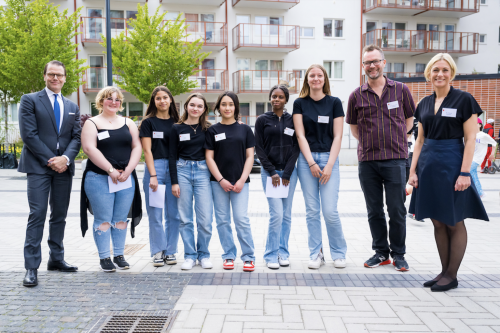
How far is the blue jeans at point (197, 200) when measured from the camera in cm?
447

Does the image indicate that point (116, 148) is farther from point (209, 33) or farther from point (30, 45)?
point (209, 33)

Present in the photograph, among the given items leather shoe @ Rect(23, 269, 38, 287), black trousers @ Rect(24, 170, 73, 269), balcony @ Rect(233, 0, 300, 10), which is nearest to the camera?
leather shoe @ Rect(23, 269, 38, 287)

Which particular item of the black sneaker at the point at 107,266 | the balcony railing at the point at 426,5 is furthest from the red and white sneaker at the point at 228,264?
the balcony railing at the point at 426,5

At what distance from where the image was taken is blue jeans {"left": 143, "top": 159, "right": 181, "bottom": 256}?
456 centimetres

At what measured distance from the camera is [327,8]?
2739 cm

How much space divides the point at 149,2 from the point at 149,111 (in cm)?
2351

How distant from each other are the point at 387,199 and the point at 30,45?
19.0 meters

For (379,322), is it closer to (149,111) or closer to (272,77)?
(149,111)

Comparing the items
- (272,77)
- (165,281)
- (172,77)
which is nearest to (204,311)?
(165,281)

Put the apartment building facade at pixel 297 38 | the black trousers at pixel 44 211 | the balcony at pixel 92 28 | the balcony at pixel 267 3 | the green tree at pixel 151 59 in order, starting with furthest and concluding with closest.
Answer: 1. the balcony at pixel 267 3
2. the apartment building facade at pixel 297 38
3. the balcony at pixel 92 28
4. the green tree at pixel 151 59
5. the black trousers at pixel 44 211

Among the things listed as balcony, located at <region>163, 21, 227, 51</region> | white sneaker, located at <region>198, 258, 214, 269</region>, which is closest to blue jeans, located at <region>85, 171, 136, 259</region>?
white sneaker, located at <region>198, 258, 214, 269</region>

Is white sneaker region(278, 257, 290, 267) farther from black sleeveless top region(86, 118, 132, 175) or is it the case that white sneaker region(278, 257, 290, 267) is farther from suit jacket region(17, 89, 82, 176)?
suit jacket region(17, 89, 82, 176)

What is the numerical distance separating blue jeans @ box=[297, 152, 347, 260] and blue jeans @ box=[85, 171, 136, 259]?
187 cm

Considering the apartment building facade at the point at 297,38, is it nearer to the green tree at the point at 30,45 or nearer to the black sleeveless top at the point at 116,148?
the green tree at the point at 30,45
